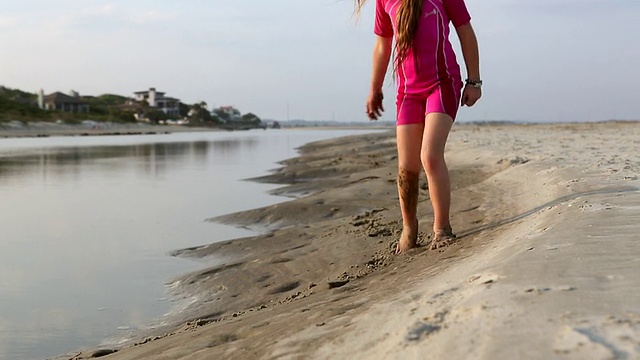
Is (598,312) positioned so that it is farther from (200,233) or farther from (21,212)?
(21,212)

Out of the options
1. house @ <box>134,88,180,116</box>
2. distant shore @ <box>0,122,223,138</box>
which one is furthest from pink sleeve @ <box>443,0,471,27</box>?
house @ <box>134,88,180,116</box>

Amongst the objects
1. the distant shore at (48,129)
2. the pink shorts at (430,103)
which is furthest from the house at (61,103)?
the pink shorts at (430,103)

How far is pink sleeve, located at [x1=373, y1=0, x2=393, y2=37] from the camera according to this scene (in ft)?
13.9

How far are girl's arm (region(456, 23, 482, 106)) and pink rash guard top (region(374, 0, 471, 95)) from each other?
0.05m

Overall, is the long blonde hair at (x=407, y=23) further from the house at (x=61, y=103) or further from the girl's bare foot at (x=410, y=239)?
the house at (x=61, y=103)

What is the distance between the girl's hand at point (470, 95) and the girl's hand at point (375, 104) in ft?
2.01

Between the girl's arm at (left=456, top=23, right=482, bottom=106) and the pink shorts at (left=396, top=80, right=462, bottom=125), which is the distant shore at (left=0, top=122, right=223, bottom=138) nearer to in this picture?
the pink shorts at (left=396, top=80, right=462, bottom=125)

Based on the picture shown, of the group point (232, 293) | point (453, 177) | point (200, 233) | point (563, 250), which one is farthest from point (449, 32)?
point (453, 177)

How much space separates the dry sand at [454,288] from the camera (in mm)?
1884

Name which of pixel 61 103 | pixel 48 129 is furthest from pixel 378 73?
pixel 61 103

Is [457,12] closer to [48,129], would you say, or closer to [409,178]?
[409,178]

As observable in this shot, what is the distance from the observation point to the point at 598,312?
1927 millimetres

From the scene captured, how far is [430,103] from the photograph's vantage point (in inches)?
154

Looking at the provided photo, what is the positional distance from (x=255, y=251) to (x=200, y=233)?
1.65 meters
